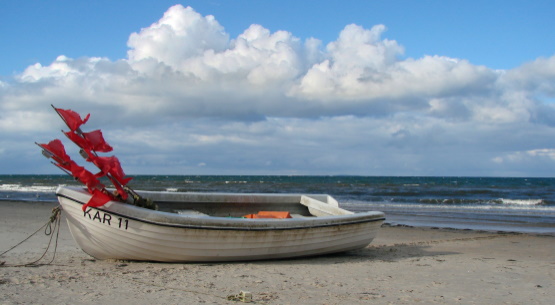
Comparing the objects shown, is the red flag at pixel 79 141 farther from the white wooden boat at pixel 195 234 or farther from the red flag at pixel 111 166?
the white wooden boat at pixel 195 234

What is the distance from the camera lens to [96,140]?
6438 millimetres

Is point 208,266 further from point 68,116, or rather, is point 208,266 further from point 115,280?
point 68,116

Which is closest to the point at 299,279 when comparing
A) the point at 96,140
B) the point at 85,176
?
the point at 85,176

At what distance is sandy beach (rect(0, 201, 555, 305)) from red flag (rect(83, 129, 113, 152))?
1543 mm

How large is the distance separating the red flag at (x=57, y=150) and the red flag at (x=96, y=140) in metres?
0.34

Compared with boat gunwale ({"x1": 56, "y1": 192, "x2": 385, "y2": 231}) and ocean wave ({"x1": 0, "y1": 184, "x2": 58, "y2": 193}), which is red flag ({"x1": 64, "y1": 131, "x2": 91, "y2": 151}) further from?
ocean wave ({"x1": 0, "y1": 184, "x2": 58, "y2": 193})

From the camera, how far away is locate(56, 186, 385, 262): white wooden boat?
6340 mm

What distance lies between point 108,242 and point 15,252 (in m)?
2.26

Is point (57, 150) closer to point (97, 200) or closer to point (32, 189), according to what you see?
point (97, 200)

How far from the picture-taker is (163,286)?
5.42 m

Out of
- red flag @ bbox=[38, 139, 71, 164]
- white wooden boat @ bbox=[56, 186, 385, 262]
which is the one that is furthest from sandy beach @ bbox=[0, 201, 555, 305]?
red flag @ bbox=[38, 139, 71, 164]

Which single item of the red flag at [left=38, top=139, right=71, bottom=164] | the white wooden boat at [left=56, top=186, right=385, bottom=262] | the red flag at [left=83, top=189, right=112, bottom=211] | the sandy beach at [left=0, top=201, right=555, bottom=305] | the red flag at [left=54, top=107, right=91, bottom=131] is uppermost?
the red flag at [left=54, top=107, right=91, bottom=131]

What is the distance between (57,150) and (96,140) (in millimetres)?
499

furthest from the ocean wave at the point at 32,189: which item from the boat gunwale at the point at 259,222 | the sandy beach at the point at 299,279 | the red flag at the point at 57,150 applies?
the boat gunwale at the point at 259,222
